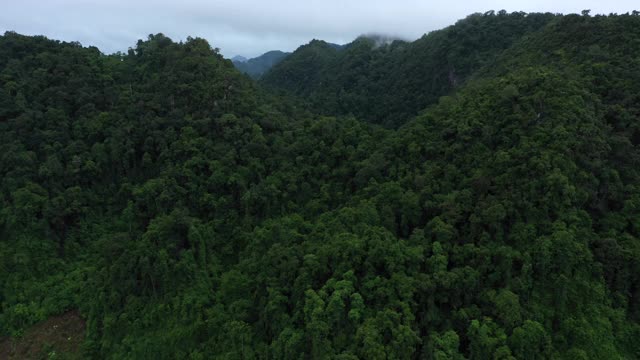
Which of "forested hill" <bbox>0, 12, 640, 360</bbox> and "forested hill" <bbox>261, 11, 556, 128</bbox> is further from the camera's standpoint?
"forested hill" <bbox>261, 11, 556, 128</bbox>

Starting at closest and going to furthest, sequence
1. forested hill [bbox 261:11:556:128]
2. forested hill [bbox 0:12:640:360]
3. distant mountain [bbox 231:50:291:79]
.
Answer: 1. forested hill [bbox 0:12:640:360]
2. forested hill [bbox 261:11:556:128]
3. distant mountain [bbox 231:50:291:79]

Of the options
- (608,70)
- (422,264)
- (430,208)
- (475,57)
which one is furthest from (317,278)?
(475,57)

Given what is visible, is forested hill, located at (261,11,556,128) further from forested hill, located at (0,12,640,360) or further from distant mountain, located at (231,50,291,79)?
distant mountain, located at (231,50,291,79)

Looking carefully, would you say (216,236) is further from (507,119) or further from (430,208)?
(507,119)

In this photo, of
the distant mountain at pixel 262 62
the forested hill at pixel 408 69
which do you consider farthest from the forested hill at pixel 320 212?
the distant mountain at pixel 262 62

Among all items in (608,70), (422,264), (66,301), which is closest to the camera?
(422,264)

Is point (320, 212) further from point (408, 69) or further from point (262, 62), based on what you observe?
point (262, 62)

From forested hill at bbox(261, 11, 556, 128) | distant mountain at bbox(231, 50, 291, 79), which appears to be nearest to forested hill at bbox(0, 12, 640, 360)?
forested hill at bbox(261, 11, 556, 128)
